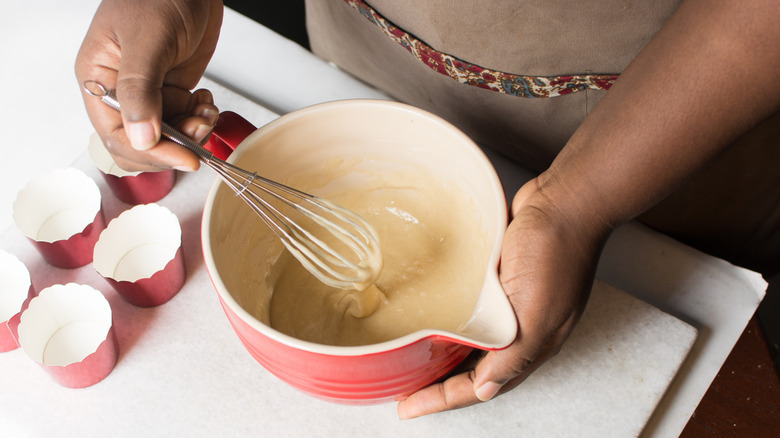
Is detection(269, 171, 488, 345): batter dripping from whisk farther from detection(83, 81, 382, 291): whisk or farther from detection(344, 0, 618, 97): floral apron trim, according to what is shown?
detection(344, 0, 618, 97): floral apron trim

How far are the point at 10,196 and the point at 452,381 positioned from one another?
528 mm

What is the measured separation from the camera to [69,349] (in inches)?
22.7

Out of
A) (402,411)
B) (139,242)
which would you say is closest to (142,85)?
(139,242)

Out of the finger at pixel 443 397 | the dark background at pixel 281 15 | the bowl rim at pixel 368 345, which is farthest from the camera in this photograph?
the dark background at pixel 281 15

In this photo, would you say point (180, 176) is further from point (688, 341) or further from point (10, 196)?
point (688, 341)

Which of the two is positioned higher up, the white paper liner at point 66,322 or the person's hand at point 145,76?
the person's hand at point 145,76

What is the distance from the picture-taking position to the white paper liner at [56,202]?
0.62 meters

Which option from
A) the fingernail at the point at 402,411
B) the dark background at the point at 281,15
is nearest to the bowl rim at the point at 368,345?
the fingernail at the point at 402,411

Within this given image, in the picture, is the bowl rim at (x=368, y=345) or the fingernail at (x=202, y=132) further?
the fingernail at (x=202, y=132)

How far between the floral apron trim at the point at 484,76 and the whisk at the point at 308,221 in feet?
0.72

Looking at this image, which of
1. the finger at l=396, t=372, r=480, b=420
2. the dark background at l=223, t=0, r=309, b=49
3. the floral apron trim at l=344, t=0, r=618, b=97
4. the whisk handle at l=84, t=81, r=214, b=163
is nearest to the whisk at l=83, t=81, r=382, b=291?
the whisk handle at l=84, t=81, r=214, b=163

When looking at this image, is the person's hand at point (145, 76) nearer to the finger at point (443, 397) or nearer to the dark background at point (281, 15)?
the finger at point (443, 397)

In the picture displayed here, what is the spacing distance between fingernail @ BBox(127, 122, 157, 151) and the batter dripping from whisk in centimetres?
17

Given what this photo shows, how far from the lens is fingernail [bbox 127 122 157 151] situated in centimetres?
47
